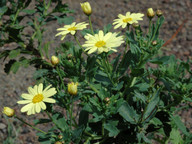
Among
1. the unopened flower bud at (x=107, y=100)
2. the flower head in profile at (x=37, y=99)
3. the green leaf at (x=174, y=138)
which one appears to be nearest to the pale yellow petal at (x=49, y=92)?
the flower head in profile at (x=37, y=99)

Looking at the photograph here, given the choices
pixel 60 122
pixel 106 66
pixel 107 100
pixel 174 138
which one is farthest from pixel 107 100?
pixel 174 138

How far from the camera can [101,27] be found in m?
3.41

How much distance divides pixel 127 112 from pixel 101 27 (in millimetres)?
2210

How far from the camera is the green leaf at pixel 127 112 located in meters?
1.34

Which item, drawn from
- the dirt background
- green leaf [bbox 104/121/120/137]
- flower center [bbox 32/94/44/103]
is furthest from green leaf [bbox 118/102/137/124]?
the dirt background

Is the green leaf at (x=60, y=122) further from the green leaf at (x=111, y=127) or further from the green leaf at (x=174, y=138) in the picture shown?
the green leaf at (x=174, y=138)

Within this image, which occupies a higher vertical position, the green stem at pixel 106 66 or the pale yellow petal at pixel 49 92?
the green stem at pixel 106 66

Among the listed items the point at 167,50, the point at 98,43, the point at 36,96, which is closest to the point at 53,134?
the point at 36,96

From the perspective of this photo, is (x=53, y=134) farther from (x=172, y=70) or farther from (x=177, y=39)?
(x=177, y=39)

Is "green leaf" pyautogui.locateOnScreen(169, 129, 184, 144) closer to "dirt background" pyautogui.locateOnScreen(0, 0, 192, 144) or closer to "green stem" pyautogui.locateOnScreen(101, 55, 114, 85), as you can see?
"green stem" pyautogui.locateOnScreen(101, 55, 114, 85)

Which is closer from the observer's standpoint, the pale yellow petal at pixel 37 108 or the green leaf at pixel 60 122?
the pale yellow petal at pixel 37 108

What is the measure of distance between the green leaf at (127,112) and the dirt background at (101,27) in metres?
1.30

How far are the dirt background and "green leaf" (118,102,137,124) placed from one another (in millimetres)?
1298

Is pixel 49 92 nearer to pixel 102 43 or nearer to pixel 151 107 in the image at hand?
pixel 102 43
